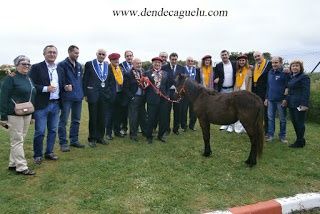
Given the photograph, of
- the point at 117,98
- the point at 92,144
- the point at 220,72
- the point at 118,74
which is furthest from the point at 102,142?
the point at 220,72

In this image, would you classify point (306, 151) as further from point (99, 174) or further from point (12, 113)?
point (12, 113)

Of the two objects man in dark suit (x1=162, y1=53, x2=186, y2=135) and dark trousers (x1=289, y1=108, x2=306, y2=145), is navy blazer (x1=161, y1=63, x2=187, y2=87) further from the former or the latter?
dark trousers (x1=289, y1=108, x2=306, y2=145)

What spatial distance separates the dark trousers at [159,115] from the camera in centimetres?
853

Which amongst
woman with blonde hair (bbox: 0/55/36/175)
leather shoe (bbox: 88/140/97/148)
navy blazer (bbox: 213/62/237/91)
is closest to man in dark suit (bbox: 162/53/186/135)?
navy blazer (bbox: 213/62/237/91)

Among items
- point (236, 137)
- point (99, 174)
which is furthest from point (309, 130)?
point (99, 174)

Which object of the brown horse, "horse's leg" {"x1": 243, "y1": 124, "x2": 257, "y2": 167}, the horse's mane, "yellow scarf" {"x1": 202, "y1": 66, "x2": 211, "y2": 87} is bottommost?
"horse's leg" {"x1": 243, "y1": 124, "x2": 257, "y2": 167}

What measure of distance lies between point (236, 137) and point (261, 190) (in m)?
3.72

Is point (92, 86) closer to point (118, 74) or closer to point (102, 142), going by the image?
point (118, 74)

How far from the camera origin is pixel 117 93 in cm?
880

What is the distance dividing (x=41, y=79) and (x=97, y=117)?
1879 millimetres

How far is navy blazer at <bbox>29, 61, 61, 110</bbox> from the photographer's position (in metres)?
6.53

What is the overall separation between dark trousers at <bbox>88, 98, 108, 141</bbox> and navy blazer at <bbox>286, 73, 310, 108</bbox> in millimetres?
4061

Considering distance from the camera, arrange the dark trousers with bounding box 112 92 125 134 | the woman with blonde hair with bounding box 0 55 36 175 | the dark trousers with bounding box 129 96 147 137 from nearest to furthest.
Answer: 1. the woman with blonde hair with bounding box 0 55 36 175
2. the dark trousers with bounding box 129 96 147 137
3. the dark trousers with bounding box 112 92 125 134

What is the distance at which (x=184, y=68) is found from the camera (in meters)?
9.51
